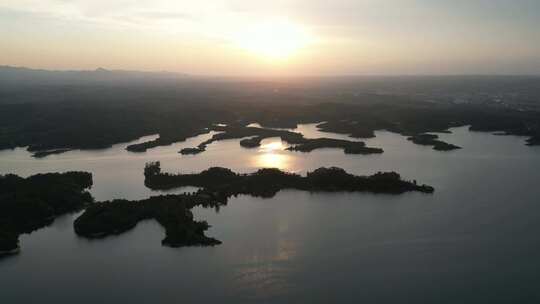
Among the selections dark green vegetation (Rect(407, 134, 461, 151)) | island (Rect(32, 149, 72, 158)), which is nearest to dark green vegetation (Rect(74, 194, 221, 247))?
island (Rect(32, 149, 72, 158))

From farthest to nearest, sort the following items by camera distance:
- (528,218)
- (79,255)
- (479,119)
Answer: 1. (479,119)
2. (528,218)
3. (79,255)

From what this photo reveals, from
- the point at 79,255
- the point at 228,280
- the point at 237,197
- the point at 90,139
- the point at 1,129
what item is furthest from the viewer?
the point at 1,129

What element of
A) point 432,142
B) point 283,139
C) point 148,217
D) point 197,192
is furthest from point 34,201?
point 432,142

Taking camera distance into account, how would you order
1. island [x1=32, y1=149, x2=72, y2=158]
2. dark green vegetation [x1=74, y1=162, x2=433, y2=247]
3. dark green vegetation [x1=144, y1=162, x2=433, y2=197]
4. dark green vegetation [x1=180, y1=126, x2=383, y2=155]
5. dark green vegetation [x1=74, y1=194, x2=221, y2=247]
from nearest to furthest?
dark green vegetation [x1=74, y1=194, x2=221, y2=247], dark green vegetation [x1=74, y1=162, x2=433, y2=247], dark green vegetation [x1=144, y1=162, x2=433, y2=197], island [x1=32, y1=149, x2=72, y2=158], dark green vegetation [x1=180, y1=126, x2=383, y2=155]

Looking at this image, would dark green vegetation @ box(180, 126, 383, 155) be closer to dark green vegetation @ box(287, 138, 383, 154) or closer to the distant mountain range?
dark green vegetation @ box(287, 138, 383, 154)

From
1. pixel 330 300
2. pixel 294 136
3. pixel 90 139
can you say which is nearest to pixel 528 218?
pixel 330 300

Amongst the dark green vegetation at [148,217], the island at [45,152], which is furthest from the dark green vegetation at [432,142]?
the island at [45,152]

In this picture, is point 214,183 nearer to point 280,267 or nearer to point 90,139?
point 280,267
